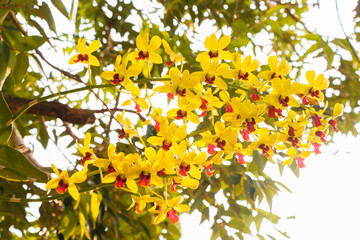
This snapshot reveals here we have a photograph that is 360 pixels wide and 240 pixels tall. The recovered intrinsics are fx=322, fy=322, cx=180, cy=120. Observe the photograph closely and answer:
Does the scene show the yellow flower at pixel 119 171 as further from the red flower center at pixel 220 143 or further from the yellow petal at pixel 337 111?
the yellow petal at pixel 337 111

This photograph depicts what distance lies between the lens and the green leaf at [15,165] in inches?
18.6

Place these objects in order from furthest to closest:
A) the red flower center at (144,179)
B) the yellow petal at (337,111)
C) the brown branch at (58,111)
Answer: the brown branch at (58,111)
the yellow petal at (337,111)
the red flower center at (144,179)

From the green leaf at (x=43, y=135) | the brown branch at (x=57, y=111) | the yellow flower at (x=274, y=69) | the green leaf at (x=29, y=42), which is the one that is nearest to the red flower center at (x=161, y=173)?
the yellow flower at (x=274, y=69)

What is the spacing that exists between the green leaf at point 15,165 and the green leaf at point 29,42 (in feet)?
0.63

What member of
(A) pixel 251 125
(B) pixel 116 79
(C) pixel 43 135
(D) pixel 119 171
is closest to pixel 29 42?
(B) pixel 116 79

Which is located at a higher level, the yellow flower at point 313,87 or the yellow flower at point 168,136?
the yellow flower at point 313,87

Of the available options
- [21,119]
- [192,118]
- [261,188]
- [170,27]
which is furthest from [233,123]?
[21,119]

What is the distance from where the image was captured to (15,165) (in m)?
0.48

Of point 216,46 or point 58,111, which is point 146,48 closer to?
point 216,46

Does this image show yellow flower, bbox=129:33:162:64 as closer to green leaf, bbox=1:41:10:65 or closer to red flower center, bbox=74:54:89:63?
red flower center, bbox=74:54:89:63

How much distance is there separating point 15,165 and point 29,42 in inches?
8.7

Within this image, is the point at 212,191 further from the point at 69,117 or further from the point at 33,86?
the point at 33,86

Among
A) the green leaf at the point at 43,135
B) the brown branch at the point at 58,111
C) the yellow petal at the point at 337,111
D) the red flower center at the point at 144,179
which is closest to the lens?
the red flower center at the point at 144,179

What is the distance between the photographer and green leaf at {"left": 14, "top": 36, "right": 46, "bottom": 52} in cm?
56
